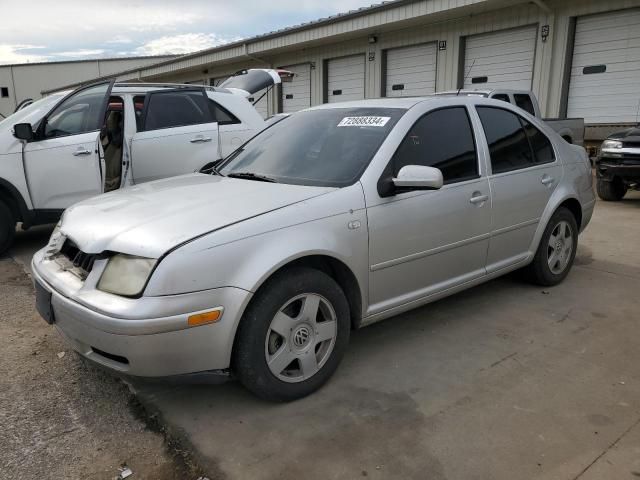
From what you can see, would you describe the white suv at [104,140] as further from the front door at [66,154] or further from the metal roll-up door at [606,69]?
the metal roll-up door at [606,69]

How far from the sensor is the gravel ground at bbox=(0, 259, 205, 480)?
235cm

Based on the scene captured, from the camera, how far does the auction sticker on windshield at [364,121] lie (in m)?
3.40

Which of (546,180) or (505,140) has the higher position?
(505,140)

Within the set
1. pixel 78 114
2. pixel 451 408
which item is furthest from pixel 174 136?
pixel 451 408

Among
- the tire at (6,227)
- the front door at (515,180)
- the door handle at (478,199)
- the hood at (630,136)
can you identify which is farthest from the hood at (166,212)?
the hood at (630,136)

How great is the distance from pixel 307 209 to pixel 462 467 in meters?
1.43

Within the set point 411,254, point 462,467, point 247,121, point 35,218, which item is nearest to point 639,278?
point 411,254

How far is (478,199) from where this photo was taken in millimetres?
3641

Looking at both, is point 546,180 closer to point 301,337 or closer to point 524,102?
point 301,337

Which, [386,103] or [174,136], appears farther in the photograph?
[174,136]

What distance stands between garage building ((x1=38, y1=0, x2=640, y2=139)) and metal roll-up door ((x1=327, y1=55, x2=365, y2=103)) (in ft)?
0.11

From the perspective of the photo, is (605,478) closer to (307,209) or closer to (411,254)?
(411,254)

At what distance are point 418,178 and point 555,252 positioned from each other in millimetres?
2183

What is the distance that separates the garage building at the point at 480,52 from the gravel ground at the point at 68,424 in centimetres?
1074
